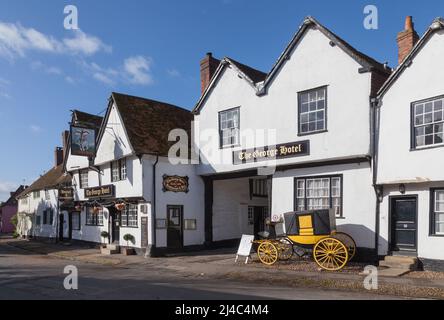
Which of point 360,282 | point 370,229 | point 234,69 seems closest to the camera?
point 360,282

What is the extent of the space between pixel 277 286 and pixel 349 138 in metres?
6.60

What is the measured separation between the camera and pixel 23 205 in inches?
1777

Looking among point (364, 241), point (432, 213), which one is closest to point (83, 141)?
point (364, 241)

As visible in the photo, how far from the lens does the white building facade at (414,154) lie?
14.2 m

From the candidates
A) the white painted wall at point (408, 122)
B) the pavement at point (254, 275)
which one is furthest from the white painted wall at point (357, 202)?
the pavement at point (254, 275)

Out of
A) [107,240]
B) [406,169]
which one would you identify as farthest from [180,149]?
[406,169]

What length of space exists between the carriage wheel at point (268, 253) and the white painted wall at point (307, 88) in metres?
3.70

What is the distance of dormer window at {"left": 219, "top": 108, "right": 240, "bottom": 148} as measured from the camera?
20797 millimetres

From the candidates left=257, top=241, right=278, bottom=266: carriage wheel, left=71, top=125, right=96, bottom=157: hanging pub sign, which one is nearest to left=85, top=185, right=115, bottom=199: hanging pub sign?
left=71, top=125, right=96, bottom=157: hanging pub sign

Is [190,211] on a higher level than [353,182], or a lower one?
lower

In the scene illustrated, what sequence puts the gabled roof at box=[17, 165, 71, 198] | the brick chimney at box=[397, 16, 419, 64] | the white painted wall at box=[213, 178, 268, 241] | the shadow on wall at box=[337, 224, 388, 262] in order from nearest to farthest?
1. the shadow on wall at box=[337, 224, 388, 262]
2. the brick chimney at box=[397, 16, 419, 64]
3. the white painted wall at box=[213, 178, 268, 241]
4. the gabled roof at box=[17, 165, 71, 198]

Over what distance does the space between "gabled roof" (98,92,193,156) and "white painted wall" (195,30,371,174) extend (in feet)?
11.3

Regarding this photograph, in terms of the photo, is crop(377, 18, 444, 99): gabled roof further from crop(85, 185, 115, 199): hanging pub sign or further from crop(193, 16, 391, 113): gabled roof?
crop(85, 185, 115, 199): hanging pub sign
